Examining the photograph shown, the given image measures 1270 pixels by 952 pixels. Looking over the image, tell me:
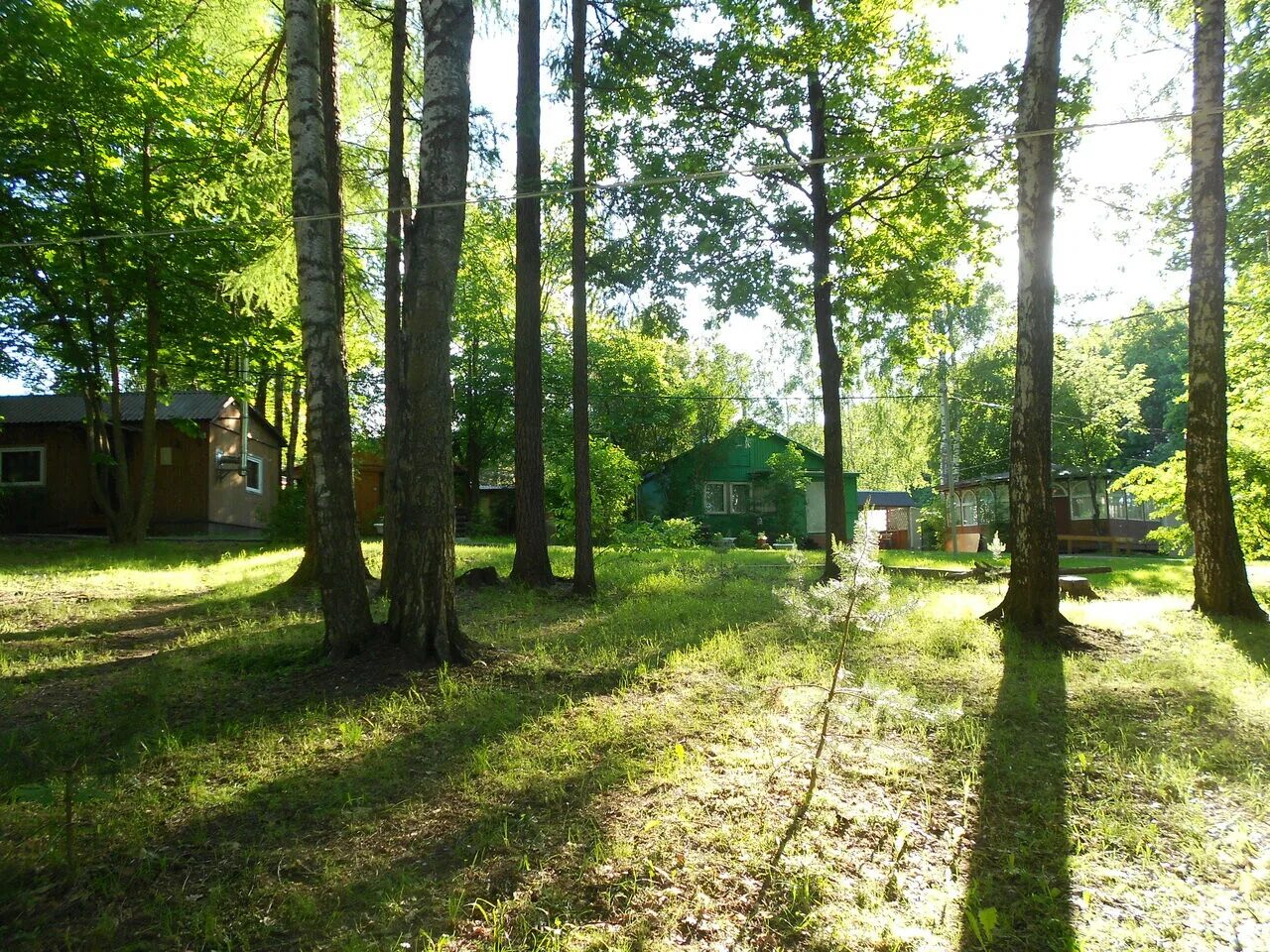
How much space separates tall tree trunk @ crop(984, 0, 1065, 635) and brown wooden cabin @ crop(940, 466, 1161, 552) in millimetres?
19861

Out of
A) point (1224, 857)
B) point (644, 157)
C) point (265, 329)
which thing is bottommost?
point (1224, 857)

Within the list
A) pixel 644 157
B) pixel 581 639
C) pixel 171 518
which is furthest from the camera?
pixel 171 518

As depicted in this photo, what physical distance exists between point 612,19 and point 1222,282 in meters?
8.19

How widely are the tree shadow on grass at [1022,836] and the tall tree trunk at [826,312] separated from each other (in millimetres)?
6647

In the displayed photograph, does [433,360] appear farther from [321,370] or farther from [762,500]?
[762,500]

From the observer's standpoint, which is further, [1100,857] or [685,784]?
[685,784]

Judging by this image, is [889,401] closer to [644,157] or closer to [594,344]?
[594,344]

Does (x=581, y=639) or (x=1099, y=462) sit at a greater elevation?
(x=1099, y=462)

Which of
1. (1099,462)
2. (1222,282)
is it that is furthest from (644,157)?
(1099,462)

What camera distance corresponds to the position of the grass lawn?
7.59 feet

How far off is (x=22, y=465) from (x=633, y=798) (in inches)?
1002

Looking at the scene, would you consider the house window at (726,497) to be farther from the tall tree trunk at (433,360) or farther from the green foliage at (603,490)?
the tall tree trunk at (433,360)

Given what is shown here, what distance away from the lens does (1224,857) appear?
8.84 feet

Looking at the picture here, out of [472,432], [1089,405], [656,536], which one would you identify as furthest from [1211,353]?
[1089,405]
